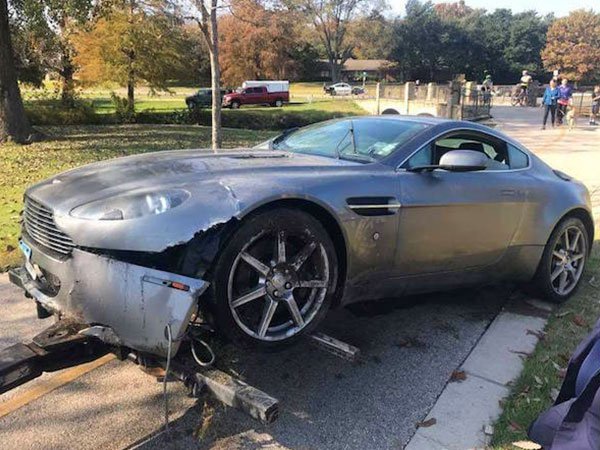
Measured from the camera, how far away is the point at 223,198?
2.85 metres

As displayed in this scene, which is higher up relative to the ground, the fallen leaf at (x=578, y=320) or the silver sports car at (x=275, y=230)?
the silver sports car at (x=275, y=230)

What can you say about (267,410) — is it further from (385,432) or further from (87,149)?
(87,149)

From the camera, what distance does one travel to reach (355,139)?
4.14 m

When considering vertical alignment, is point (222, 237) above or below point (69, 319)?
above

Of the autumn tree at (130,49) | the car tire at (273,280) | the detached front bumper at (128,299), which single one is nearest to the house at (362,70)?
the autumn tree at (130,49)

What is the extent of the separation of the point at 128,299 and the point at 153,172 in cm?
87

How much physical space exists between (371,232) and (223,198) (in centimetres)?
99

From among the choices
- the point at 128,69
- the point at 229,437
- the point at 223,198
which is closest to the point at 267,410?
the point at 229,437

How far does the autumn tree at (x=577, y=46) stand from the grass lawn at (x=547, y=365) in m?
72.2

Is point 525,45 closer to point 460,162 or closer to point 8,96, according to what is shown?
point 8,96

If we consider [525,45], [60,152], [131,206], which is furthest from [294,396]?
[525,45]

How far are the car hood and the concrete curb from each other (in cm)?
159

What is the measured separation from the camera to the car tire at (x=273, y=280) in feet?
9.32

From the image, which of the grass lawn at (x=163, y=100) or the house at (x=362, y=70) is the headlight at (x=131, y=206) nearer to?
the grass lawn at (x=163, y=100)
